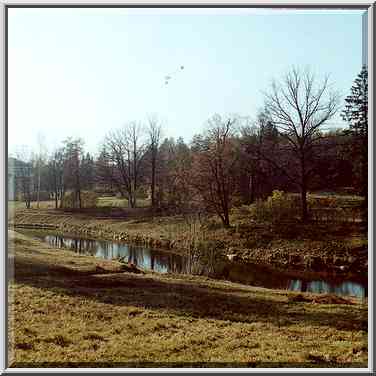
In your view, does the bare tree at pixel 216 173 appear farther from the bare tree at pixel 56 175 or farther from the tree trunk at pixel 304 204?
the bare tree at pixel 56 175

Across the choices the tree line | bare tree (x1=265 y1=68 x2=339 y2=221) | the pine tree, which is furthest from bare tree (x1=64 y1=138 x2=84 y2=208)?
the pine tree

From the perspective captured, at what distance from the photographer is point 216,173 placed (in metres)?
4.17

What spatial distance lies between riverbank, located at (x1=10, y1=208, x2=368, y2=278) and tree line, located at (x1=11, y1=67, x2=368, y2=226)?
4.6 inches

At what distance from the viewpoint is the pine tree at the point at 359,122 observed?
12.9ft

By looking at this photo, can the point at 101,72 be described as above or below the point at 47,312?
above

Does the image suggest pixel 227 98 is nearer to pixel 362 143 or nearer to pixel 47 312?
pixel 362 143

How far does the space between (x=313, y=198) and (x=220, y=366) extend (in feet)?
5.09

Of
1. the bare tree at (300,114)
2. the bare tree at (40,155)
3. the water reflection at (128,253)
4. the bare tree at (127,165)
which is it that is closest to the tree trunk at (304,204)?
the bare tree at (300,114)

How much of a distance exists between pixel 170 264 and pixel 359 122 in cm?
193

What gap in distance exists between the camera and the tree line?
405 centimetres

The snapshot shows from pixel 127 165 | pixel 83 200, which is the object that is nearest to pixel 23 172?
pixel 83 200

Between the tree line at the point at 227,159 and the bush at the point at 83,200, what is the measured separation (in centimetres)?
3

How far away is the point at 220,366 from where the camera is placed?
3703 mm

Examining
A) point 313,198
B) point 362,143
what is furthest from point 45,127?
point 362,143
